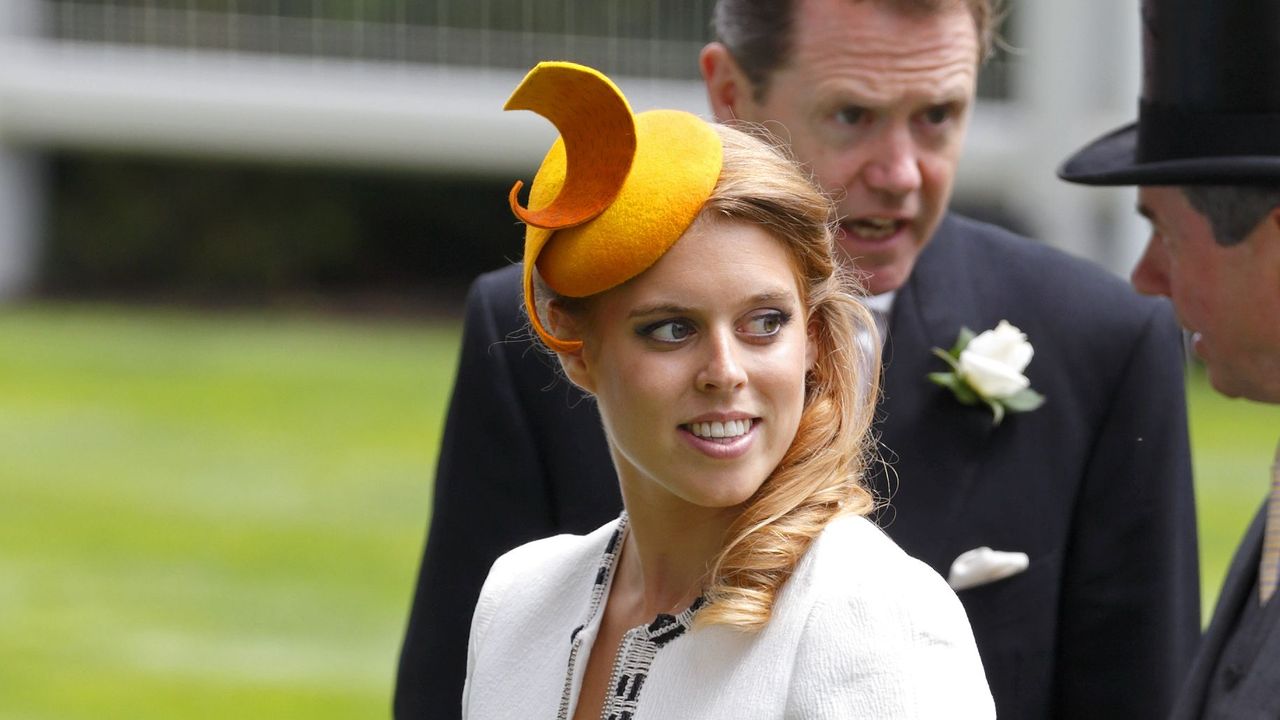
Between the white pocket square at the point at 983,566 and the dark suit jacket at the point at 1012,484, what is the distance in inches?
1.0

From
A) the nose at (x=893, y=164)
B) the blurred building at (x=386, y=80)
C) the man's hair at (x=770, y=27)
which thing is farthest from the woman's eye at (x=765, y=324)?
the blurred building at (x=386, y=80)

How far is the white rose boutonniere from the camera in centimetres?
323

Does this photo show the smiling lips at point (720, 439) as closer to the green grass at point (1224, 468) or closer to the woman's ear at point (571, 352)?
the woman's ear at point (571, 352)

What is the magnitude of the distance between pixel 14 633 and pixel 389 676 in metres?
1.90

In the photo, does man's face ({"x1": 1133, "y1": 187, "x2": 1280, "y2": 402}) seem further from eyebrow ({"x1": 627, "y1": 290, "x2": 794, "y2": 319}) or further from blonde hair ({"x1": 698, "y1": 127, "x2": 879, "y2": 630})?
eyebrow ({"x1": 627, "y1": 290, "x2": 794, "y2": 319})

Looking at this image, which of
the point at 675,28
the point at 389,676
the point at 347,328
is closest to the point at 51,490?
the point at 389,676

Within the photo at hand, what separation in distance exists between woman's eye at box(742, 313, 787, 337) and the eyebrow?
0.02m

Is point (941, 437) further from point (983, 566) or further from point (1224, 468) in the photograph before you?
point (1224, 468)

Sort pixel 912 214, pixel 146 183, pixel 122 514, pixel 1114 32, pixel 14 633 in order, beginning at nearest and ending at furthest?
pixel 912 214 → pixel 14 633 → pixel 122 514 → pixel 1114 32 → pixel 146 183

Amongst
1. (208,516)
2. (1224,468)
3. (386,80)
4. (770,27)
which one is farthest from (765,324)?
(386,80)

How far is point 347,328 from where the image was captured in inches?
712

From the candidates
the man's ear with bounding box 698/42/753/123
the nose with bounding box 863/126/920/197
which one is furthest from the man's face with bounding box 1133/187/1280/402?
the man's ear with bounding box 698/42/753/123

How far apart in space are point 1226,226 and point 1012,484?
647mm

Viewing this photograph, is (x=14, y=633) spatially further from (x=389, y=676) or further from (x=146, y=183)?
(x=146, y=183)
